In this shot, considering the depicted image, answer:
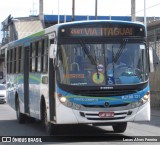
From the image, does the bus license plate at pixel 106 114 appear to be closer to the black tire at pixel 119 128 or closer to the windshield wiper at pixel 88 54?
the windshield wiper at pixel 88 54

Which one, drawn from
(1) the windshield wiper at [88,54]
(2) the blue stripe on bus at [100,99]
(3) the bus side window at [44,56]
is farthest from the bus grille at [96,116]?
(3) the bus side window at [44,56]

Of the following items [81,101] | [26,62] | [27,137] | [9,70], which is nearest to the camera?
[81,101]

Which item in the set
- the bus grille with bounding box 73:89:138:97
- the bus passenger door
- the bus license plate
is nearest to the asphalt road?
the bus license plate

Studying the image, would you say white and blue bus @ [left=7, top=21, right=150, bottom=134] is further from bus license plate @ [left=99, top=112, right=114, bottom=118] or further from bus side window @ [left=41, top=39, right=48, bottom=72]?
bus side window @ [left=41, top=39, right=48, bottom=72]

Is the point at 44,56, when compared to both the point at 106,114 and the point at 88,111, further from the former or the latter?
the point at 106,114

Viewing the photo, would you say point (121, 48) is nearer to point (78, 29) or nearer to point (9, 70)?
point (78, 29)

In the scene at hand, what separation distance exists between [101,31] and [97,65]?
959 mm

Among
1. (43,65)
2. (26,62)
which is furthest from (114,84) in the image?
(26,62)

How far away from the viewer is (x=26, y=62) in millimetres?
17891

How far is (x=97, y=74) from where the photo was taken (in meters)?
13.0

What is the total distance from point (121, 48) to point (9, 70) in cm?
927

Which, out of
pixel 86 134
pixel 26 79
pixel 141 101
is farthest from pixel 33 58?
pixel 141 101

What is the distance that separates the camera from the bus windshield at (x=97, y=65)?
42.7ft

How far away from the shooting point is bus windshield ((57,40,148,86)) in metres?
13.0
